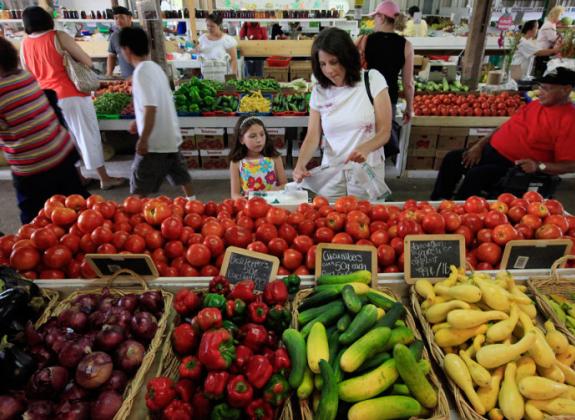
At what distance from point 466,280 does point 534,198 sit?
1007mm

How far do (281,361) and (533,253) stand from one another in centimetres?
145

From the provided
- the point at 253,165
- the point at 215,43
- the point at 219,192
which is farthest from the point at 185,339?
the point at 215,43

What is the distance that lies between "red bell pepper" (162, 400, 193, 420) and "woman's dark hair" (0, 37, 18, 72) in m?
2.88

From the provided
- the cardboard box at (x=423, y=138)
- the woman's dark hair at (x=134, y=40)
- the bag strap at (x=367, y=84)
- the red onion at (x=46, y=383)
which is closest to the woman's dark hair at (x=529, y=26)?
the cardboard box at (x=423, y=138)

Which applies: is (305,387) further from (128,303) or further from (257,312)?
(128,303)

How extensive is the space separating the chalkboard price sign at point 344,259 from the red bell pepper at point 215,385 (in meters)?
0.74

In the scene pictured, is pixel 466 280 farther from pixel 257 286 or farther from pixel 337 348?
pixel 257 286

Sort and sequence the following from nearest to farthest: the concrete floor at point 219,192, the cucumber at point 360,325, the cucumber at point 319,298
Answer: the cucumber at point 360,325
the cucumber at point 319,298
the concrete floor at point 219,192

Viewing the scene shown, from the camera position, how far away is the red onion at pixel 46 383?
1166 millimetres

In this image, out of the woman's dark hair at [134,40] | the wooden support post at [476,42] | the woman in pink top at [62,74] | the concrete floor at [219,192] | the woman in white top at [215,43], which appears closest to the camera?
the woman's dark hair at [134,40]

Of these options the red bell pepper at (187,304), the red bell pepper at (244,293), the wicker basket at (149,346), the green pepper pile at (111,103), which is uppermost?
the red bell pepper at (244,293)

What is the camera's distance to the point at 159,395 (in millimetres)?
1128

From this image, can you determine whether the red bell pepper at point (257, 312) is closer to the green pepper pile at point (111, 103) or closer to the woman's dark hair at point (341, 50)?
the woman's dark hair at point (341, 50)

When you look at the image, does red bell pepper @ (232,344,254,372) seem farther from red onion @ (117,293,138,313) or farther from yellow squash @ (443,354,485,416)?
yellow squash @ (443,354,485,416)
